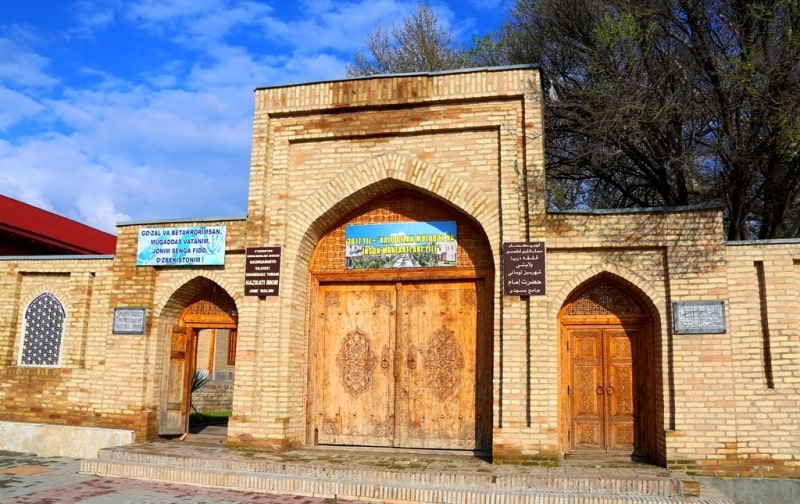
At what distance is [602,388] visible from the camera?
9.22 metres

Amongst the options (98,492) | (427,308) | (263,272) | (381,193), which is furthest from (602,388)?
(98,492)

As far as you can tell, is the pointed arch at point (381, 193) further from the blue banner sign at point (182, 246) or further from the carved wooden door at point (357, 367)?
the blue banner sign at point (182, 246)

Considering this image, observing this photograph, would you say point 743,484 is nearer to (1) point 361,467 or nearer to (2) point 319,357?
(1) point 361,467

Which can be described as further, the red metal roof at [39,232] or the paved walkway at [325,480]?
the red metal roof at [39,232]

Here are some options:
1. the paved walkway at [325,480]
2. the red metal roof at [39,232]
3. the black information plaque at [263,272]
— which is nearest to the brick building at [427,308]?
the black information plaque at [263,272]

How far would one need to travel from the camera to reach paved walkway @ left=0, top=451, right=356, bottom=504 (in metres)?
7.61

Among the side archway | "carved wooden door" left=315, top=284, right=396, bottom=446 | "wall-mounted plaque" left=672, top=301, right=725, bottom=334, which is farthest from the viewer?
"carved wooden door" left=315, top=284, right=396, bottom=446

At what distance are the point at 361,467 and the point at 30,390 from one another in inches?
235

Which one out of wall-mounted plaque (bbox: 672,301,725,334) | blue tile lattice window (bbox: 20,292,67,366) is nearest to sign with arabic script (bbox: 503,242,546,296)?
wall-mounted plaque (bbox: 672,301,725,334)

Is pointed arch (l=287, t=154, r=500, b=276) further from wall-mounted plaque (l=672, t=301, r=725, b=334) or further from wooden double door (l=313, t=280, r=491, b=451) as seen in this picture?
wall-mounted plaque (l=672, t=301, r=725, b=334)

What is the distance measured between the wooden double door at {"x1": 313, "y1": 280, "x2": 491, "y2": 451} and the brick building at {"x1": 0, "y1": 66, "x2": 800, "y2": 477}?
1.2 inches

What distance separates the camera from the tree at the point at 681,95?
947 centimetres

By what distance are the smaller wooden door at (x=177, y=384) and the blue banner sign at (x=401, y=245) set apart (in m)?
3.02

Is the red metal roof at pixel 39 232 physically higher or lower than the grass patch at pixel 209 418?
higher
